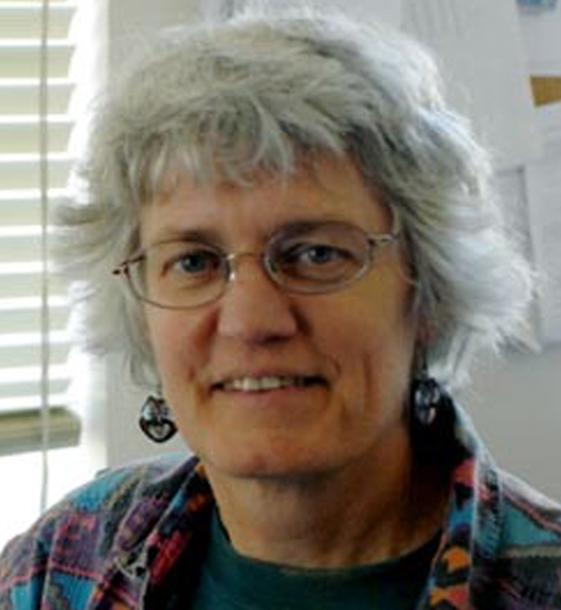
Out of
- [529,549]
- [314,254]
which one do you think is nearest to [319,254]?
[314,254]

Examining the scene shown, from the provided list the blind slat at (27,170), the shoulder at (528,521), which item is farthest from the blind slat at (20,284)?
the shoulder at (528,521)

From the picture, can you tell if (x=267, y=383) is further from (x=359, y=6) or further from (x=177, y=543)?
(x=359, y=6)

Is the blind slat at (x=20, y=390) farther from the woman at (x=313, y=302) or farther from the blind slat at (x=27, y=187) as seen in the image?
the woman at (x=313, y=302)

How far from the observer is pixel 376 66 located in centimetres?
117

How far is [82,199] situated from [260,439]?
13.3 inches

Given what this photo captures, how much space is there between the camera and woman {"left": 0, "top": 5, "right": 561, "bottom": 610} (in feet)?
3.69

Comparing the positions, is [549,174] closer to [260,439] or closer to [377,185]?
[377,185]

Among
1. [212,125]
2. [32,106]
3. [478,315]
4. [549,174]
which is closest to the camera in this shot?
[212,125]

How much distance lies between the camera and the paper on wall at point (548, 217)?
68.6 inches

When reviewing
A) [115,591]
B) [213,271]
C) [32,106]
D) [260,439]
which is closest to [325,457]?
[260,439]

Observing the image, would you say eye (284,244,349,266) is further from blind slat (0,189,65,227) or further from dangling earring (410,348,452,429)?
blind slat (0,189,65,227)

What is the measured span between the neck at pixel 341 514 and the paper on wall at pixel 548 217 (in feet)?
1.87

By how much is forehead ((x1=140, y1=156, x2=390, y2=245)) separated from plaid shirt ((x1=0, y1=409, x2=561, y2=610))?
27 cm

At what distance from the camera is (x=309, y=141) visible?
1.12 metres
